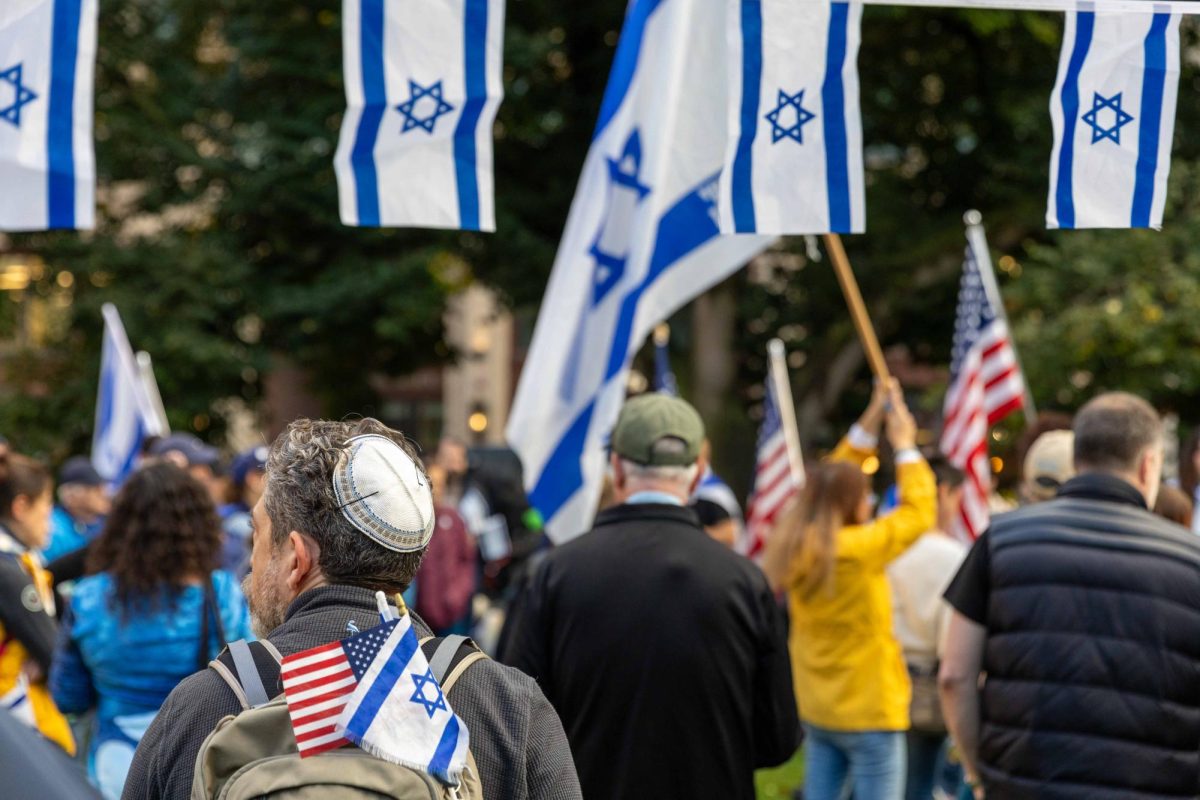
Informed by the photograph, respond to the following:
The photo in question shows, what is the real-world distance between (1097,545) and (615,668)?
1.34 m

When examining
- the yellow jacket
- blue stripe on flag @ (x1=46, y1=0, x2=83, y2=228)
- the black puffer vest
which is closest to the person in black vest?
the black puffer vest

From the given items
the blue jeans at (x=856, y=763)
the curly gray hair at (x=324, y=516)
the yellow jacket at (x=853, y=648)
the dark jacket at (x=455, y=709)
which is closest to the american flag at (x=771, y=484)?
the blue jeans at (x=856, y=763)

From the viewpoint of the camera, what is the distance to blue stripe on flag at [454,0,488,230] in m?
5.09

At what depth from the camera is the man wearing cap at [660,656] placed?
421 cm

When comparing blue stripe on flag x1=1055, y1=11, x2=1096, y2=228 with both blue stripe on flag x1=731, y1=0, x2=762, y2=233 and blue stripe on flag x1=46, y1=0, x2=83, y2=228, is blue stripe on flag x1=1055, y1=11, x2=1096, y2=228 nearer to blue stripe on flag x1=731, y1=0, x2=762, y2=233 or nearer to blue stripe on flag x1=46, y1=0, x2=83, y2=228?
blue stripe on flag x1=731, y1=0, x2=762, y2=233

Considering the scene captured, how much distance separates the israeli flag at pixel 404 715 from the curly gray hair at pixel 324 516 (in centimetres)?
22

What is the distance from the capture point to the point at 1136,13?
4.43 m

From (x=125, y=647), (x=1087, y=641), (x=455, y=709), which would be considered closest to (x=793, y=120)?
(x=1087, y=641)

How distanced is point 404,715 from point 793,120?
116 inches

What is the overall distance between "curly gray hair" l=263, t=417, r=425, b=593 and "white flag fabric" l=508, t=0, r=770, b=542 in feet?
10.7

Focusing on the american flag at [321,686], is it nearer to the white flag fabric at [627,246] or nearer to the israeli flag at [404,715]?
the israeli flag at [404,715]

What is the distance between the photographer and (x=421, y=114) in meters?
5.11

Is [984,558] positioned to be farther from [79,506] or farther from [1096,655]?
[79,506]

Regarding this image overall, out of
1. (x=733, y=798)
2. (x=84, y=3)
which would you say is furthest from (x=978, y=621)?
(x=84, y=3)
